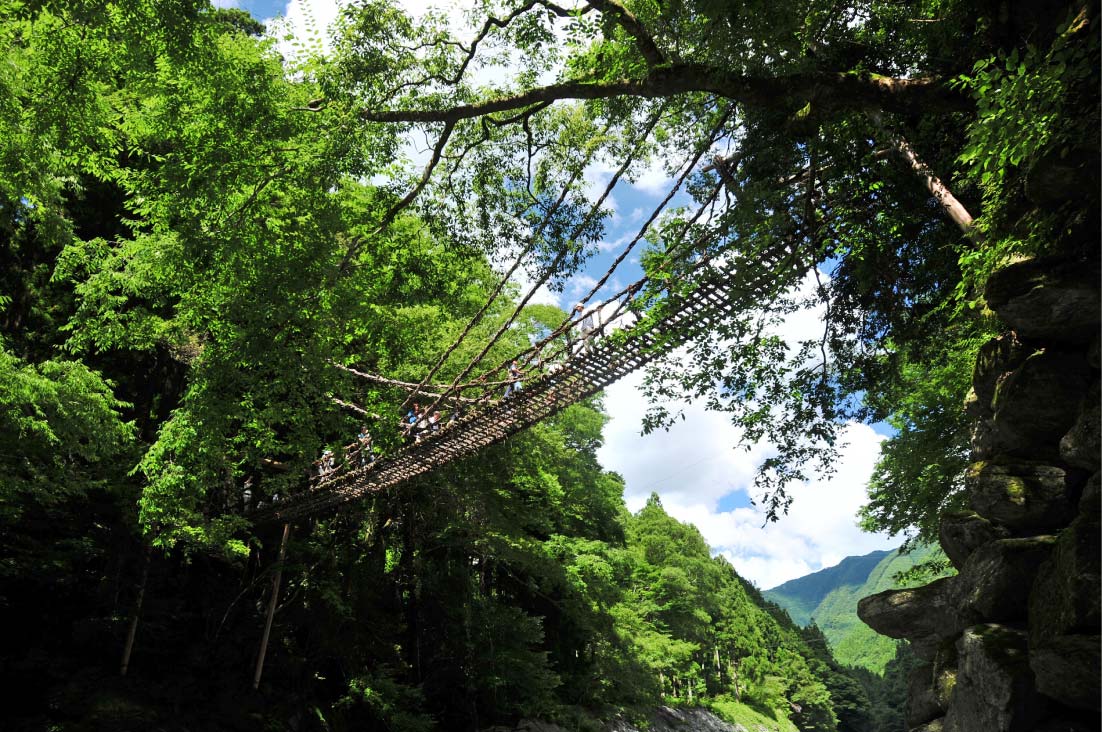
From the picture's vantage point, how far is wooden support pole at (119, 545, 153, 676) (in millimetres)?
6766

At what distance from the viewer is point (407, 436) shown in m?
6.14

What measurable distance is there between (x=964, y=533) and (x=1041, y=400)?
2.58 feet

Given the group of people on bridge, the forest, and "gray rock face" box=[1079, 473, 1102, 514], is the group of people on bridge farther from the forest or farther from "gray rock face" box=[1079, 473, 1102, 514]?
"gray rock face" box=[1079, 473, 1102, 514]

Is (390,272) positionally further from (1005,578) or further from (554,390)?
(1005,578)

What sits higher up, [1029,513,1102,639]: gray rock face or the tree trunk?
the tree trunk

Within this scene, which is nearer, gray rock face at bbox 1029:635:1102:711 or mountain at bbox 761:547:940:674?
gray rock face at bbox 1029:635:1102:711

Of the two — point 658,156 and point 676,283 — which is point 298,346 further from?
point 658,156

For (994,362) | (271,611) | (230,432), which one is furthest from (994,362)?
(271,611)

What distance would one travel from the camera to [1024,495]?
A: 2881 mm

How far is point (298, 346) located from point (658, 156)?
336 cm

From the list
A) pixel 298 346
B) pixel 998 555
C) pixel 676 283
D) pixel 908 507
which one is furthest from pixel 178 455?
pixel 908 507

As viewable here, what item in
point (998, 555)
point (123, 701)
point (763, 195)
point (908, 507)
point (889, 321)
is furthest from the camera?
point (908, 507)

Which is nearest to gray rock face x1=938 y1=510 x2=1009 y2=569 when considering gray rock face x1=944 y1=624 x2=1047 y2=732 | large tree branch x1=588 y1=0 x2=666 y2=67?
gray rock face x1=944 y1=624 x2=1047 y2=732

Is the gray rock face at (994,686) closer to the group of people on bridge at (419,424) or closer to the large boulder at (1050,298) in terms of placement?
the large boulder at (1050,298)
